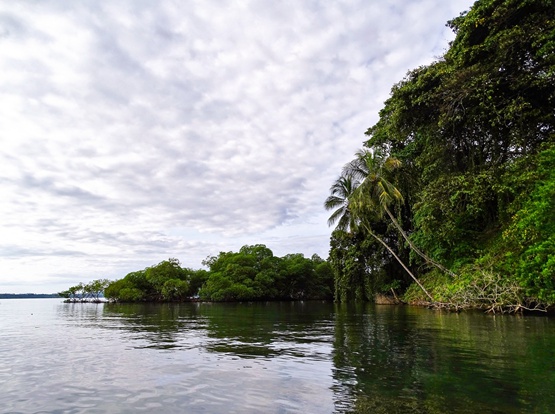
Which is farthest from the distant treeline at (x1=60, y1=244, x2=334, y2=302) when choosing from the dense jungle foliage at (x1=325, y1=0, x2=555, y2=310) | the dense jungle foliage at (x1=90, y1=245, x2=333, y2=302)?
the dense jungle foliage at (x1=325, y1=0, x2=555, y2=310)

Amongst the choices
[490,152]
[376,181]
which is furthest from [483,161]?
[376,181]

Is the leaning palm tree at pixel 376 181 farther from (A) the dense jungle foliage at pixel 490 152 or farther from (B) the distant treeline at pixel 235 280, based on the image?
(B) the distant treeline at pixel 235 280

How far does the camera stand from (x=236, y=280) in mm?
60406

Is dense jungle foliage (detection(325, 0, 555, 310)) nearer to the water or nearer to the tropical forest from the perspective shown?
the tropical forest

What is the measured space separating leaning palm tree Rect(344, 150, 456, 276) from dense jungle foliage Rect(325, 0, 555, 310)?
344 cm

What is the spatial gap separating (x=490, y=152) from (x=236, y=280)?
46553 millimetres

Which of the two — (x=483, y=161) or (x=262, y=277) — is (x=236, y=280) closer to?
(x=262, y=277)

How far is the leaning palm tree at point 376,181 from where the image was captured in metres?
28.5

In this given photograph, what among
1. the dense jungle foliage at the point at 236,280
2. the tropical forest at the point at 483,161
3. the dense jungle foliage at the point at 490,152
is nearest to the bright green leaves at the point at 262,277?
the dense jungle foliage at the point at 236,280

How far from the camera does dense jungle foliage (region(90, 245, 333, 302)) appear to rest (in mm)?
60656

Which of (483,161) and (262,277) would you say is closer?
(483,161)

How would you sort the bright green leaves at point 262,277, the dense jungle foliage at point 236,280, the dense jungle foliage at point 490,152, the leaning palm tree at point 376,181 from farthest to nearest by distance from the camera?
the dense jungle foliage at point 236,280
the bright green leaves at point 262,277
the leaning palm tree at point 376,181
the dense jungle foliage at point 490,152

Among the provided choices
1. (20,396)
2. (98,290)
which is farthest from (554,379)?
(98,290)

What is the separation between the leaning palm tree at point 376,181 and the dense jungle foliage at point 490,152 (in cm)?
344
